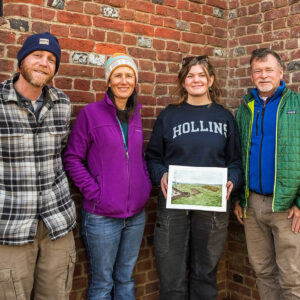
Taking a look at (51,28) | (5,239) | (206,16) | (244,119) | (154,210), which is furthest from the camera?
(206,16)

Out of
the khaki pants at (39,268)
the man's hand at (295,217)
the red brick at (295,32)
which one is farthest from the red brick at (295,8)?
the khaki pants at (39,268)

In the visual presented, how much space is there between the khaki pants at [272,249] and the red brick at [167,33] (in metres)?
1.65

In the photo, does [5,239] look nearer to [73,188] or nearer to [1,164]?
[1,164]

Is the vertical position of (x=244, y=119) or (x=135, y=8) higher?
(x=135, y=8)

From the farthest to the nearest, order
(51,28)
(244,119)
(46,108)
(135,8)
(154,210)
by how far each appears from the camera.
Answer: (154,210), (135,8), (244,119), (51,28), (46,108)

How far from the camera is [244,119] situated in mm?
3051

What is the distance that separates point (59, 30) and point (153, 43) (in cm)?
91

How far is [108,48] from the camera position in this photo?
3.14 metres

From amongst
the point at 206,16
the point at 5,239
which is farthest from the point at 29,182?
the point at 206,16

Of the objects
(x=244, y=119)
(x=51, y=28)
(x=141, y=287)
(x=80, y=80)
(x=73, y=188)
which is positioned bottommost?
(x=141, y=287)

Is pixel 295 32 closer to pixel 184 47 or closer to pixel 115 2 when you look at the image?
pixel 184 47

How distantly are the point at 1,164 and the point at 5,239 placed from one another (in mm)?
460

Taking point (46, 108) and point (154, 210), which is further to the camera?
point (154, 210)

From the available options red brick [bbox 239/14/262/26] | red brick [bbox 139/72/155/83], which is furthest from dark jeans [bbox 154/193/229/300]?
red brick [bbox 239/14/262/26]
